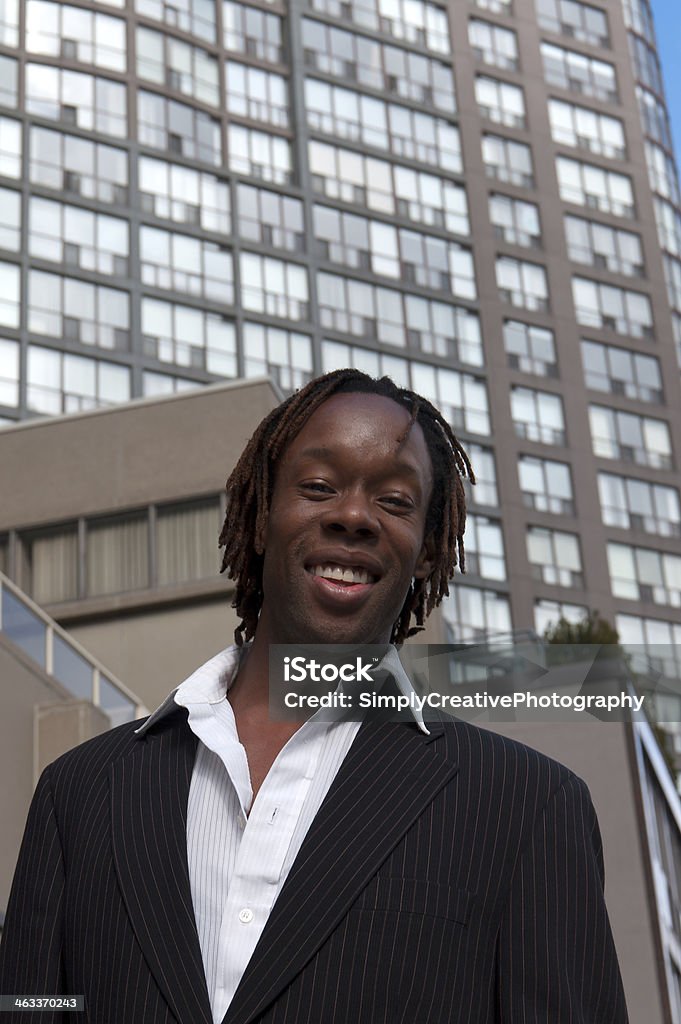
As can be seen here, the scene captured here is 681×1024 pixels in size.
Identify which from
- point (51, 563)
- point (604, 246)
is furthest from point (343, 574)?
point (604, 246)

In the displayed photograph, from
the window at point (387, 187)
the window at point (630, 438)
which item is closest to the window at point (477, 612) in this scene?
Result: the window at point (630, 438)

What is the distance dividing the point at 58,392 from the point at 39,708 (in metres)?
29.9

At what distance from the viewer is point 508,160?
61.6 m

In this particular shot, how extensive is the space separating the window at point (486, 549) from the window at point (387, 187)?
11.7 m

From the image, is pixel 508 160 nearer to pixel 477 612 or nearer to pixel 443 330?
pixel 443 330

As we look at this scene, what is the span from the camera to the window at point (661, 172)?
65.4 metres

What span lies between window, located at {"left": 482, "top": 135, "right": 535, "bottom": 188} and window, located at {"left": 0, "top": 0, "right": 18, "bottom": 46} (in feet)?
62.0

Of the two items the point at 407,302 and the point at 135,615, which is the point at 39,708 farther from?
the point at 407,302

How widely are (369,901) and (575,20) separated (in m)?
67.3

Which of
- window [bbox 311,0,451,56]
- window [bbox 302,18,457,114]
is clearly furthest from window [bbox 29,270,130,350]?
window [bbox 311,0,451,56]

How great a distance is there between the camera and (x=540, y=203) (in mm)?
61469

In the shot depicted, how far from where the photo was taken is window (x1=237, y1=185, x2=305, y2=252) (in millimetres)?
53156

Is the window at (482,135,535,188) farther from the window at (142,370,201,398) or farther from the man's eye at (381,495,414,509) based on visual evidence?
the man's eye at (381,495,414,509)

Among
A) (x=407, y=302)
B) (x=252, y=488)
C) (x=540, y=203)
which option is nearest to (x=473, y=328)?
Answer: (x=407, y=302)
